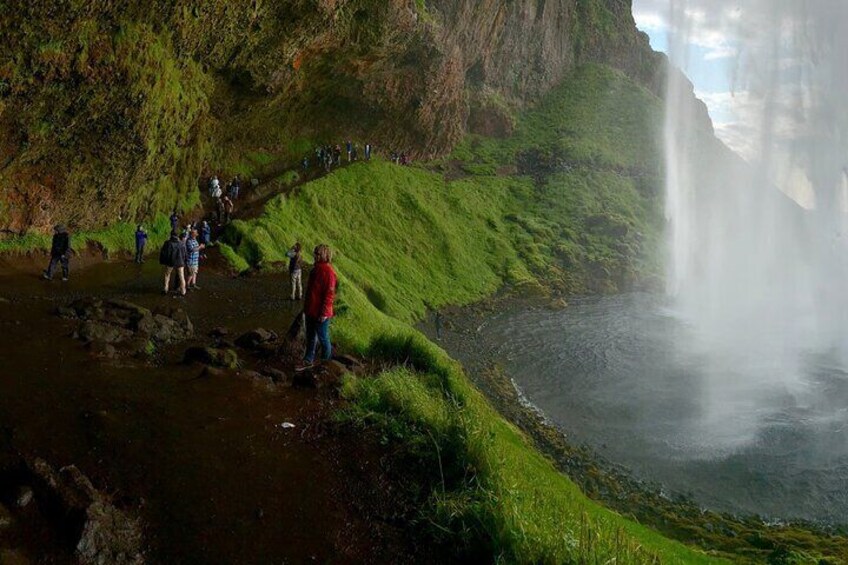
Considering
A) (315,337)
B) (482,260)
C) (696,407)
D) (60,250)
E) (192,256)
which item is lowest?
(696,407)

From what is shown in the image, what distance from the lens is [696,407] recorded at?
2030cm

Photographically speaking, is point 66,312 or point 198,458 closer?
point 198,458

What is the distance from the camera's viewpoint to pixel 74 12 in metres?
16.7

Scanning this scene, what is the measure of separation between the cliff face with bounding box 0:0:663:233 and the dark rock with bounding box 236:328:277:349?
424 inches

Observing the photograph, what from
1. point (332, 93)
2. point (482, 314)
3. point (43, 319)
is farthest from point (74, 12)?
point (482, 314)

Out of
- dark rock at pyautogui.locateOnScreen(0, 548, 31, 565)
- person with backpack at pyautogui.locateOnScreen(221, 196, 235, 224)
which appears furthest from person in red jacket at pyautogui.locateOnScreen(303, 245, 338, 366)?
person with backpack at pyautogui.locateOnScreen(221, 196, 235, 224)

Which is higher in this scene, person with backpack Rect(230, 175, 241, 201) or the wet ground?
person with backpack Rect(230, 175, 241, 201)

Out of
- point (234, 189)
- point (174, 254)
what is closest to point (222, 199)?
point (234, 189)

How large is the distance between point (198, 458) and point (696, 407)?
60.1 ft

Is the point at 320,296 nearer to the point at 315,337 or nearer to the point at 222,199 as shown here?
the point at 315,337

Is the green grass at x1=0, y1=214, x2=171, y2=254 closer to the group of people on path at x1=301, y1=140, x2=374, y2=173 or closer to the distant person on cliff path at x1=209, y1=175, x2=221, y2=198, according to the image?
the distant person on cliff path at x1=209, y1=175, x2=221, y2=198

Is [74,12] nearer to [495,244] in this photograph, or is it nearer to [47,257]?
[47,257]

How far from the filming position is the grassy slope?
6.93m

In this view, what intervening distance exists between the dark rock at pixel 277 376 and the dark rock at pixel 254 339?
199 centimetres
